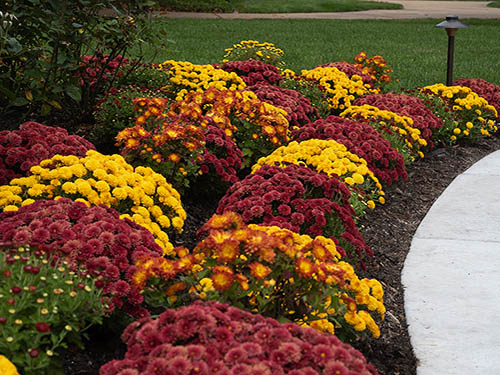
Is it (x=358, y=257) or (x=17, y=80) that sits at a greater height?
(x=17, y=80)

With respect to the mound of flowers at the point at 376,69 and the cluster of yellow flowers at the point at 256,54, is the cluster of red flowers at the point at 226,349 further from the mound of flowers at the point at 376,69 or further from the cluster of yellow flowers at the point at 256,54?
the mound of flowers at the point at 376,69

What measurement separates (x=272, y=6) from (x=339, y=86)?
17.7 m

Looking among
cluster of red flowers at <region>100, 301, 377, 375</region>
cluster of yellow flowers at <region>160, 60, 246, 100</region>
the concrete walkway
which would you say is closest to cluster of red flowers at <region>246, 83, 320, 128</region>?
cluster of yellow flowers at <region>160, 60, 246, 100</region>

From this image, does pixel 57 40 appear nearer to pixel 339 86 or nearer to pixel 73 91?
pixel 73 91

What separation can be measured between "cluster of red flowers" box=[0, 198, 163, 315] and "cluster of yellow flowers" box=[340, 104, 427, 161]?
351 cm

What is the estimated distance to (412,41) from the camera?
16.6 meters

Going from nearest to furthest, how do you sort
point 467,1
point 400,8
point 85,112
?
point 85,112 → point 400,8 → point 467,1

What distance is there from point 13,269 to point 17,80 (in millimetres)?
3437

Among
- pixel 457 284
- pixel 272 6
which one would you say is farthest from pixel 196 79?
pixel 272 6

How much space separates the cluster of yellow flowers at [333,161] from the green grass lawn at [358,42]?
5.55m

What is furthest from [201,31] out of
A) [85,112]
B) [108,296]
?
[108,296]

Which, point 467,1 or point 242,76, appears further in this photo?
point 467,1

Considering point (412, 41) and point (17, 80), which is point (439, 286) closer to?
point (17, 80)

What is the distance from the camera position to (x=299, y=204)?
4105mm
